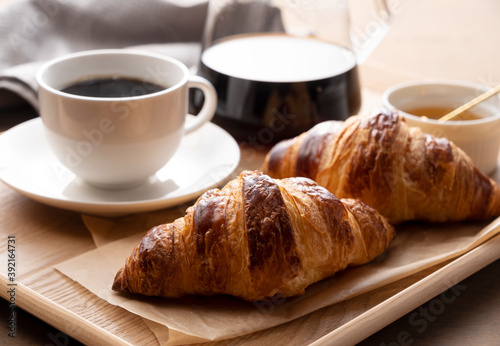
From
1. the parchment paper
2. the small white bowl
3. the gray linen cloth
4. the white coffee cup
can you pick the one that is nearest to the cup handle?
the white coffee cup

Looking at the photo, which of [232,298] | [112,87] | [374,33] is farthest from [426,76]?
[232,298]

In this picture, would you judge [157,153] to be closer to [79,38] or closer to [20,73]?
[20,73]

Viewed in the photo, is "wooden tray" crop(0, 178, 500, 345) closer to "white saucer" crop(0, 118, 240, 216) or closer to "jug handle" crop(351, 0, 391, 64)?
Answer: "white saucer" crop(0, 118, 240, 216)

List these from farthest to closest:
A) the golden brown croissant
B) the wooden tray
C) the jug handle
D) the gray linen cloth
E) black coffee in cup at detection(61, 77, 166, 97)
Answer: the gray linen cloth
the jug handle
black coffee in cup at detection(61, 77, 166, 97)
the golden brown croissant
the wooden tray

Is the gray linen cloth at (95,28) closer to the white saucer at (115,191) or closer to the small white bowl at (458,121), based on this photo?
the white saucer at (115,191)

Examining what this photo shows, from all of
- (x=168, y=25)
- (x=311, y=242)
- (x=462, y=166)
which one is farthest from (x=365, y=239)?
(x=168, y=25)

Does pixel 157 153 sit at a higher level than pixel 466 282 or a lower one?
higher
